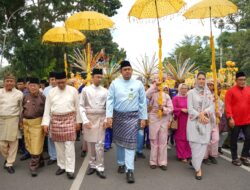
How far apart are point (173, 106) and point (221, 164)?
1.54 m

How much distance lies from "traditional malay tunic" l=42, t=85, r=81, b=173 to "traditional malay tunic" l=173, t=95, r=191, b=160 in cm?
229

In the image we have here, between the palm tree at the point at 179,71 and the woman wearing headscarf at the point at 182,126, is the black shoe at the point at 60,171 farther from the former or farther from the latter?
the palm tree at the point at 179,71

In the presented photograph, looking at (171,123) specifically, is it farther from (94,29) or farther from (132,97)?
(94,29)

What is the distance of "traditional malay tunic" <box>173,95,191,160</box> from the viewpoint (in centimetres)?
771

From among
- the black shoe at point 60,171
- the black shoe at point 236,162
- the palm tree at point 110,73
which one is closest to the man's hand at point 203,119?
the black shoe at point 236,162

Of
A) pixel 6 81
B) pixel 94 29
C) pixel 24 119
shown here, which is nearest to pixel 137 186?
pixel 24 119

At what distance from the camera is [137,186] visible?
5.84 metres

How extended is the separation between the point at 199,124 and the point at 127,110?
1311 millimetres

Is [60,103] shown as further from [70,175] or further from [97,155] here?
[70,175]

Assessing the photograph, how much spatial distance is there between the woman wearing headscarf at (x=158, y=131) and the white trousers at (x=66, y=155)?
5.20ft

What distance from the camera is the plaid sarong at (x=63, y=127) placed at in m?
6.50

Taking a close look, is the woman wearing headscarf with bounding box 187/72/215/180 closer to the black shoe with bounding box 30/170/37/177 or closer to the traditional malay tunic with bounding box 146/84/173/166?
the traditional malay tunic with bounding box 146/84/173/166

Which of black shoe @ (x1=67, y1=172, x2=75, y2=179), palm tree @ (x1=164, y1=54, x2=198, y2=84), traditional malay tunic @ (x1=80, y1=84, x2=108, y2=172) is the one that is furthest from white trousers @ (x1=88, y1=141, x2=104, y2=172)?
palm tree @ (x1=164, y1=54, x2=198, y2=84)

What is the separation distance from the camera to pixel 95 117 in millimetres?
6664
